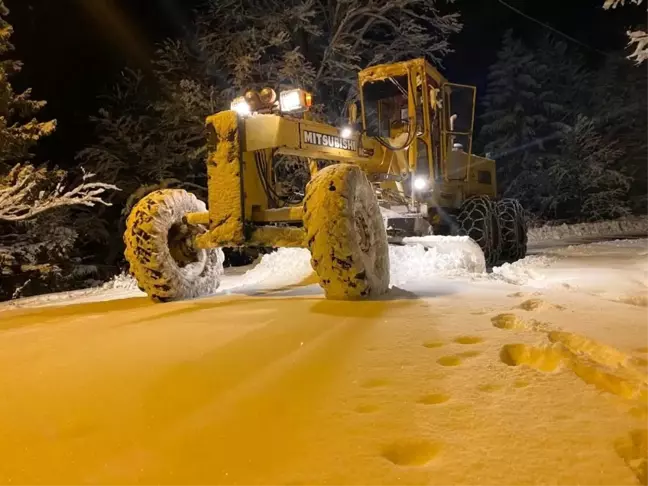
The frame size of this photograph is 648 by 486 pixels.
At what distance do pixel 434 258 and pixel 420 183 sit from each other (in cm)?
202

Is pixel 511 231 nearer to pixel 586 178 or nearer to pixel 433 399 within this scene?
pixel 433 399

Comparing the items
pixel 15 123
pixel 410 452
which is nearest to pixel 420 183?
pixel 410 452

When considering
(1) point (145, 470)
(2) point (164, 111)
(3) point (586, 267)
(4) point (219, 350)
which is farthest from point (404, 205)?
(2) point (164, 111)

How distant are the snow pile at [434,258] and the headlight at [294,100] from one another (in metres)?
2.16

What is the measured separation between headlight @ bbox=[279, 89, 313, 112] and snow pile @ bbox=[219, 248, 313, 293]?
2.18 m

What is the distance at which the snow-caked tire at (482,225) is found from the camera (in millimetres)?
8805

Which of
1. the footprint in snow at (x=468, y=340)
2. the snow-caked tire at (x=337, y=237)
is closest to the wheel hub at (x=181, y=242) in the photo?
the snow-caked tire at (x=337, y=237)

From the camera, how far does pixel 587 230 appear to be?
22.5 metres

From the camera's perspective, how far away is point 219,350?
10.1ft

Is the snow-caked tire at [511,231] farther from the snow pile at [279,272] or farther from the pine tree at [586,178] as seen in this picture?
the pine tree at [586,178]

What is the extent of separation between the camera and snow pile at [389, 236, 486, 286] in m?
6.49

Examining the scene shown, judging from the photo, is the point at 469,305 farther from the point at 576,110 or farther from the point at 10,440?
the point at 576,110

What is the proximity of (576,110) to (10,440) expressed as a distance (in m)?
35.1

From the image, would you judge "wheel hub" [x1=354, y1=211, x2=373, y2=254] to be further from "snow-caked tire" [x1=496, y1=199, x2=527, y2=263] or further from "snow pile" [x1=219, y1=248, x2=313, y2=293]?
"snow-caked tire" [x1=496, y1=199, x2=527, y2=263]
